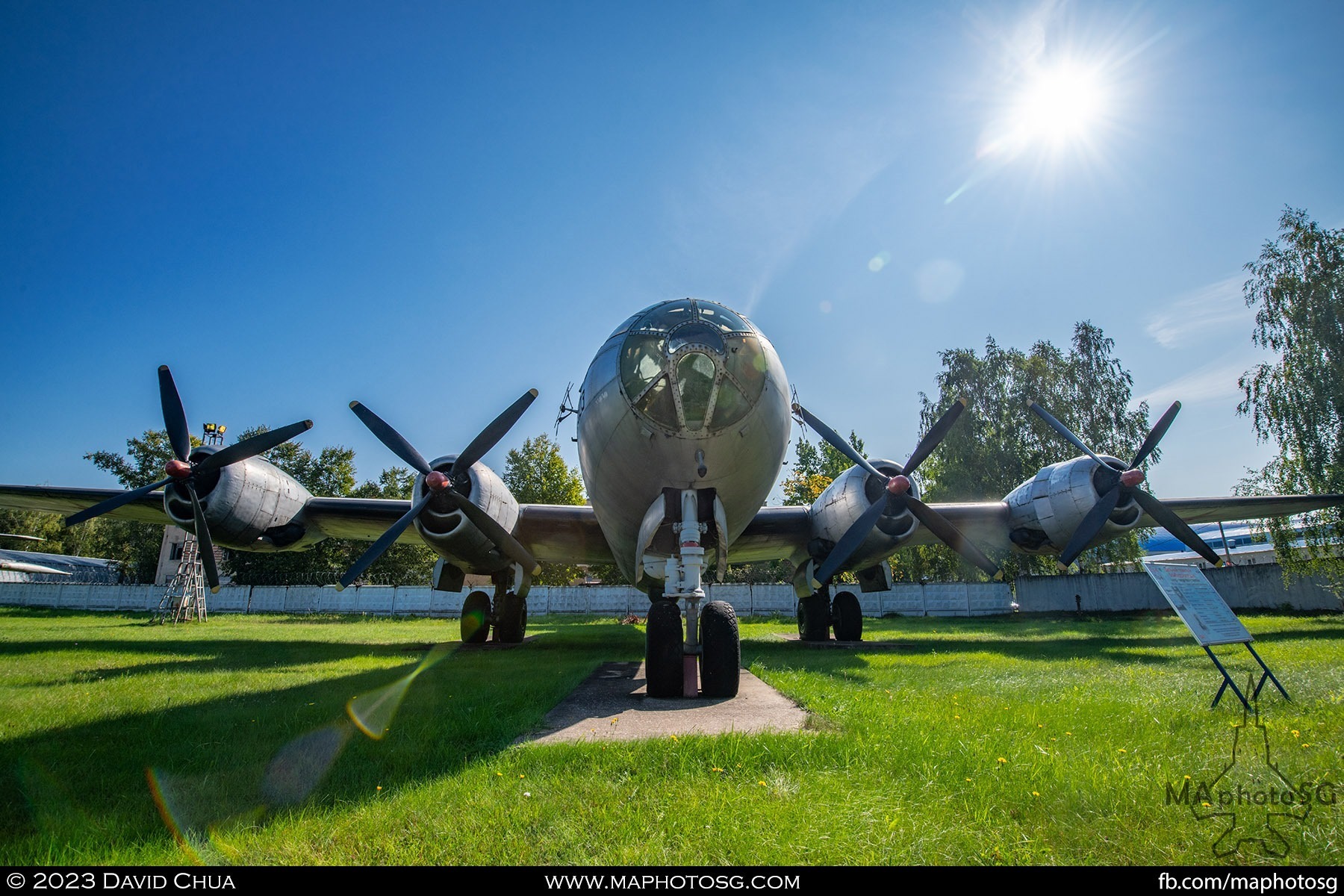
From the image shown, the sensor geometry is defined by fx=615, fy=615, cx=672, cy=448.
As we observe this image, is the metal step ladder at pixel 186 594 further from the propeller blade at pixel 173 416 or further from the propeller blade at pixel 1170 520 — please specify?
the propeller blade at pixel 1170 520

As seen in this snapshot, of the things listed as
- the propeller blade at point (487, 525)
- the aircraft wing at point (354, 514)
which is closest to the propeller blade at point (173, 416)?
the aircraft wing at point (354, 514)

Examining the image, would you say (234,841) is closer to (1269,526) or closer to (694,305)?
(694,305)

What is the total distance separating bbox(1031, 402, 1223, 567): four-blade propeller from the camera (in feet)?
37.7

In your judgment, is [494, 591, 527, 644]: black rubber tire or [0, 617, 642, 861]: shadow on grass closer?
[0, 617, 642, 861]: shadow on grass

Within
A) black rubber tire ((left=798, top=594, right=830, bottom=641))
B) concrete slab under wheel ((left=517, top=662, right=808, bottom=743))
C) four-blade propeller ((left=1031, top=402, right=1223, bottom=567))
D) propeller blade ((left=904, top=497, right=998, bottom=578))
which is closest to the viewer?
concrete slab under wheel ((left=517, top=662, right=808, bottom=743))

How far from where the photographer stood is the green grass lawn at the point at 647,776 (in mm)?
2715

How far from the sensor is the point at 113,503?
11359 millimetres

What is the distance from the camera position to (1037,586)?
32000 mm

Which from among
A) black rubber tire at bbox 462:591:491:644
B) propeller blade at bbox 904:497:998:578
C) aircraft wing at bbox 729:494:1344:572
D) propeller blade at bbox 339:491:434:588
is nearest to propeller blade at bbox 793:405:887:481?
propeller blade at bbox 904:497:998:578

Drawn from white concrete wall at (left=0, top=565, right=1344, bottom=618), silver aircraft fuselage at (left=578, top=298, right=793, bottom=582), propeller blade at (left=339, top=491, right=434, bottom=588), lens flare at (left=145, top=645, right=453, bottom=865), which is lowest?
white concrete wall at (left=0, top=565, right=1344, bottom=618)

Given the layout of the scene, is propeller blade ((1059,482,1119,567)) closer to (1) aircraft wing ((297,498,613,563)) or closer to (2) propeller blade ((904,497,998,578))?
(2) propeller blade ((904,497,998,578))

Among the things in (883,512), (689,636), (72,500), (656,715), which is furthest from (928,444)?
(72,500)

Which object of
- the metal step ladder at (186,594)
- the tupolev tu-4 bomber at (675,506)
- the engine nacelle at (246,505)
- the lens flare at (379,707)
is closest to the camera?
the lens flare at (379,707)

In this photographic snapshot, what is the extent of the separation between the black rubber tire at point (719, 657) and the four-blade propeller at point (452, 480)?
4583 mm
